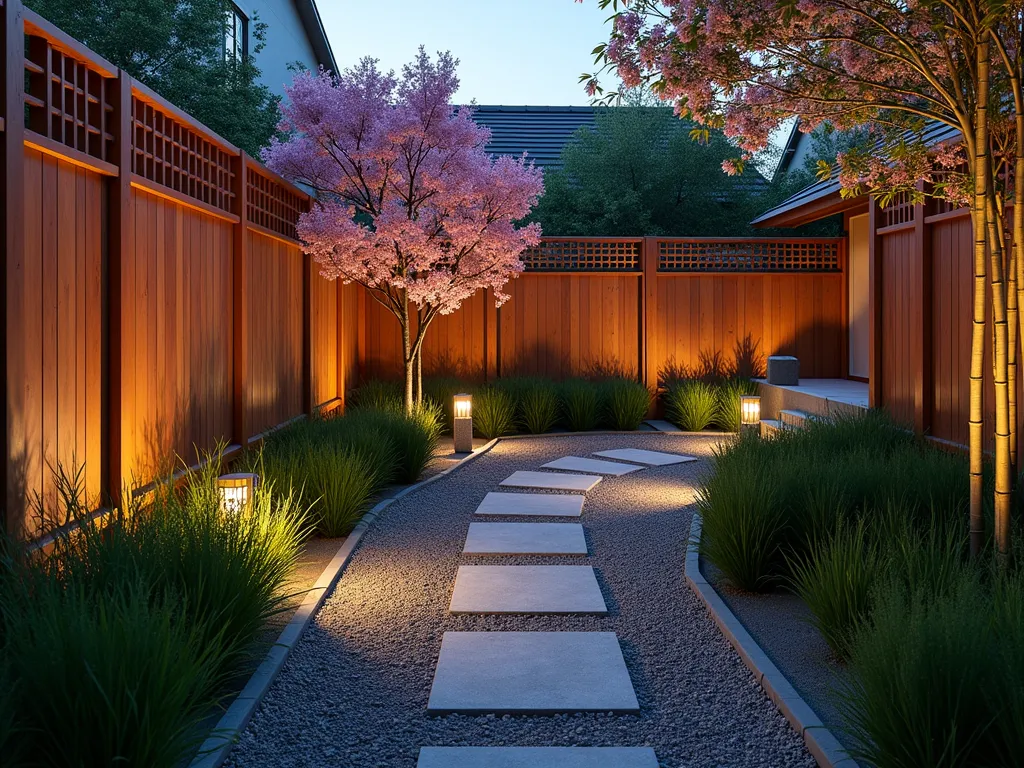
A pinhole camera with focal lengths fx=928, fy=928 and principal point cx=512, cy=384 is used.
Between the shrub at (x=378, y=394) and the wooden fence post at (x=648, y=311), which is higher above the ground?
the wooden fence post at (x=648, y=311)

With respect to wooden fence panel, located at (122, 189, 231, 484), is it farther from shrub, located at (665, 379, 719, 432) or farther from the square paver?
shrub, located at (665, 379, 719, 432)

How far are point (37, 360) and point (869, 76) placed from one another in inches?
146

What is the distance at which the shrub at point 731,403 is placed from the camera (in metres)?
10.8

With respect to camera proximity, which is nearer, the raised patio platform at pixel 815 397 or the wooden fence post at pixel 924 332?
the wooden fence post at pixel 924 332

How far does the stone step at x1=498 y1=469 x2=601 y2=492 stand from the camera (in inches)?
291

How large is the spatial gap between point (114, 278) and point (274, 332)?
3220 millimetres

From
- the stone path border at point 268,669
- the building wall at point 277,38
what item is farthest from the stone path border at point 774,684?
the building wall at point 277,38

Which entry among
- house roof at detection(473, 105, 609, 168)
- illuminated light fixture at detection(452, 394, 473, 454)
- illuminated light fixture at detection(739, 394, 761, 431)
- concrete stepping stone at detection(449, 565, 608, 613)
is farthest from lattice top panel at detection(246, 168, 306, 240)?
house roof at detection(473, 105, 609, 168)

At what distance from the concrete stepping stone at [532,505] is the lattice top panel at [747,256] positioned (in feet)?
18.8

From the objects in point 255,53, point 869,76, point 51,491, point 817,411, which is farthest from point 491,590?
point 255,53

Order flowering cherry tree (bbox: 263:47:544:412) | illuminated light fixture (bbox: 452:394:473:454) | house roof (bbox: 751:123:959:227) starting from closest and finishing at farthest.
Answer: flowering cherry tree (bbox: 263:47:544:412) < illuminated light fixture (bbox: 452:394:473:454) < house roof (bbox: 751:123:959:227)

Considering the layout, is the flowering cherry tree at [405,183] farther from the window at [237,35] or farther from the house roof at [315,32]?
the house roof at [315,32]

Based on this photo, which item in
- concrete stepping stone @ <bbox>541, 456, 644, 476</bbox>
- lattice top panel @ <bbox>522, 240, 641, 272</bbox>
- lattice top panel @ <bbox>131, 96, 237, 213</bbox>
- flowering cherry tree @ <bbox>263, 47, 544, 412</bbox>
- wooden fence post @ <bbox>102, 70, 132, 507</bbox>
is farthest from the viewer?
lattice top panel @ <bbox>522, 240, 641, 272</bbox>

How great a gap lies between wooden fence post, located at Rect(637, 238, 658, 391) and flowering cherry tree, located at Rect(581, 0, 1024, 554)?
23.9 feet
